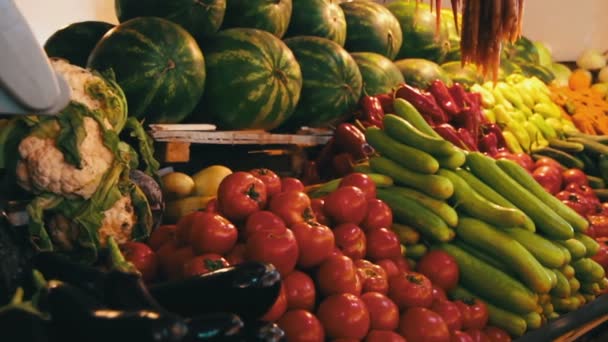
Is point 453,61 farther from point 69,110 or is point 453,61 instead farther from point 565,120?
point 69,110

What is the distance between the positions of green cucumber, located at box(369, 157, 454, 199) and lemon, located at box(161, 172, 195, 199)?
2.43ft

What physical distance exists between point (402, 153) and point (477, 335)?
0.75 meters

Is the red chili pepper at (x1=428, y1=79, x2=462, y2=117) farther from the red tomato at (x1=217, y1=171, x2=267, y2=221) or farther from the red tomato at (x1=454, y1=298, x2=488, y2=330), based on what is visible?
the red tomato at (x1=217, y1=171, x2=267, y2=221)

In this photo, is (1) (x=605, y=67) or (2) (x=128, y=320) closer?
(2) (x=128, y=320)

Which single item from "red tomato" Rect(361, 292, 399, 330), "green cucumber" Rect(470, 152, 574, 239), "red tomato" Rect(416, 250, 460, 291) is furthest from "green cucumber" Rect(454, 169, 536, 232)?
"red tomato" Rect(361, 292, 399, 330)

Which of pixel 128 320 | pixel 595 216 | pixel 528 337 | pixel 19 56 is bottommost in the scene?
pixel 595 216

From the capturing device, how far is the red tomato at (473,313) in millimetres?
2281

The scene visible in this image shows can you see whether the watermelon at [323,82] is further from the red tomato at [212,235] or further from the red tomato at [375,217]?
the red tomato at [212,235]

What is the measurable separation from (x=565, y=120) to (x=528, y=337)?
122 inches

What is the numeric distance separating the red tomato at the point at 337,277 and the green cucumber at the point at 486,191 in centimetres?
87

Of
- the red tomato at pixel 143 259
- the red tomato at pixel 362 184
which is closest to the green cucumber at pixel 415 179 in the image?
the red tomato at pixel 362 184

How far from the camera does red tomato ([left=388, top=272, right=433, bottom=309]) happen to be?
213 centimetres

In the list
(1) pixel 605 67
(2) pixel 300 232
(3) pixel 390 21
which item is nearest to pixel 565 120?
(3) pixel 390 21

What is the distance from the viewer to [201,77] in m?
2.97
